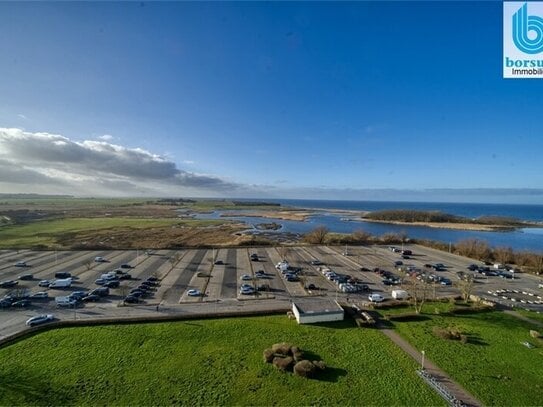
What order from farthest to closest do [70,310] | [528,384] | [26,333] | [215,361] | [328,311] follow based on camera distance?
[70,310]
[328,311]
[26,333]
[215,361]
[528,384]

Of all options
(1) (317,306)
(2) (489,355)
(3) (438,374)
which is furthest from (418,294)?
(3) (438,374)

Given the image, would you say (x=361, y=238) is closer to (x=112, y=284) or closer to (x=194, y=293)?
(x=194, y=293)

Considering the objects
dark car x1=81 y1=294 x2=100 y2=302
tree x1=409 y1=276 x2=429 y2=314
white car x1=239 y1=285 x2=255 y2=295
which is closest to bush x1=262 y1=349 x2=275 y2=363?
white car x1=239 y1=285 x2=255 y2=295

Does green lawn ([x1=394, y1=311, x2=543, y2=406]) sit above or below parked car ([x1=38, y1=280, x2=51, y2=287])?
below

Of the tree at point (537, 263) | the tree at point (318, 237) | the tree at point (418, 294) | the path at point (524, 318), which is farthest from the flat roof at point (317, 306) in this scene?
the tree at point (537, 263)

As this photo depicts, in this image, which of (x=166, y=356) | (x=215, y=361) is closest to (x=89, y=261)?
(x=166, y=356)

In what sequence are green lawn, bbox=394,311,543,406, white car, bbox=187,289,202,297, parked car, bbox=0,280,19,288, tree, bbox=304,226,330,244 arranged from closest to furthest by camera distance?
1. green lawn, bbox=394,311,543,406
2. white car, bbox=187,289,202,297
3. parked car, bbox=0,280,19,288
4. tree, bbox=304,226,330,244

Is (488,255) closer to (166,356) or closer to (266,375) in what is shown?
(266,375)

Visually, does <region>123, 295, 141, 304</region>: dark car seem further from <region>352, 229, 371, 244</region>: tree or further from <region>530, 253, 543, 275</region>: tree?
<region>530, 253, 543, 275</region>: tree
